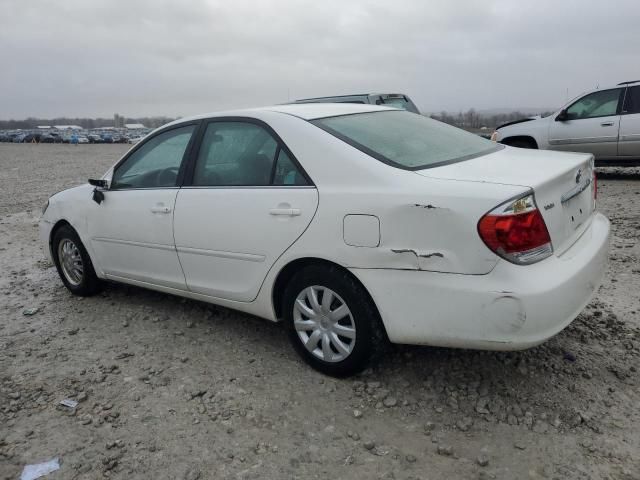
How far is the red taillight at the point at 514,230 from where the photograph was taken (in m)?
2.54

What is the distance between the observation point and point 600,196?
27.7ft

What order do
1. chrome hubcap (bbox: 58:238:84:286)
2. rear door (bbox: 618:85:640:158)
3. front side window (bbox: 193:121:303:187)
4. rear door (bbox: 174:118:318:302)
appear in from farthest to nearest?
rear door (bbox: 618:85:640:158)
chrome hubcap (bbox: 58:238:84:286)
front side window (bbox: 193:121:303:187)
rear door (bbox: 174:118:318:302)

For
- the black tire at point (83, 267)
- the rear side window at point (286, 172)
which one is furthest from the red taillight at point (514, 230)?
the black tire at point (83, 267)

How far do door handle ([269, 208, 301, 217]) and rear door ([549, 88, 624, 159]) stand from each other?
8.39m

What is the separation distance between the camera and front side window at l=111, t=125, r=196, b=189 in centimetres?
400

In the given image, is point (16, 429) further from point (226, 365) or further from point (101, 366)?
point (226, 365)

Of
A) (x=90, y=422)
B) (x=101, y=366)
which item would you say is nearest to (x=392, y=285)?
(x=90, y=422)

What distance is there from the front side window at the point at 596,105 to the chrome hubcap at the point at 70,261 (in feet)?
28.6

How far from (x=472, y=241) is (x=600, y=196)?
6859 mm

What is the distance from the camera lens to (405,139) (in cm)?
337

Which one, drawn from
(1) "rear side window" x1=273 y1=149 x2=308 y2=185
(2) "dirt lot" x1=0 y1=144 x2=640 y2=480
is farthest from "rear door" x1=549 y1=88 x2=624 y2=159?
(1) "rear side window" x1=273 y1=149 x2=308 y2=185

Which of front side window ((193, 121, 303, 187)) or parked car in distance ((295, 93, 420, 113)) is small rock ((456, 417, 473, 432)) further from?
parked car in distance ((295, 93, 420, 113))

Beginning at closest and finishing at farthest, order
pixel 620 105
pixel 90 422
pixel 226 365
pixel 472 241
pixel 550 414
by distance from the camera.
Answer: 1. pixel 472 241
2. pixel 550 414
3. pixel 90 422
4. pixel 226 365
5. pixel 620 105

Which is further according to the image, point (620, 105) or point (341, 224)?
point (620, 105)
